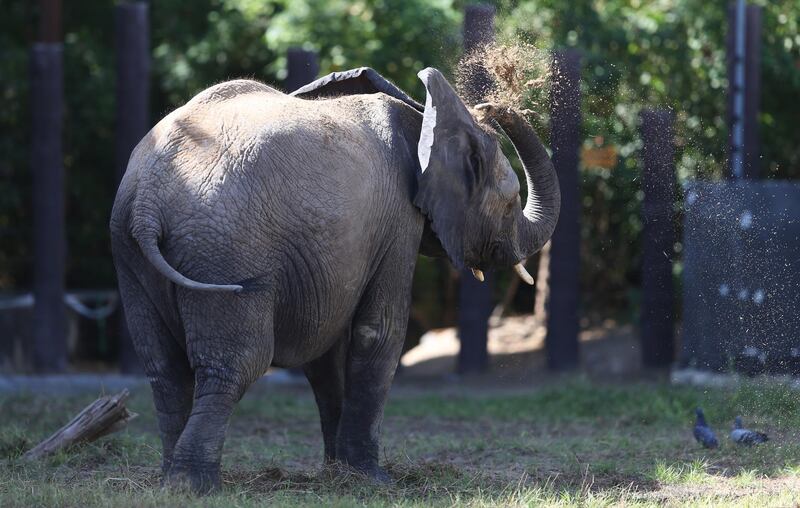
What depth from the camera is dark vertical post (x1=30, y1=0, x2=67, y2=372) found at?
1321 centimetres

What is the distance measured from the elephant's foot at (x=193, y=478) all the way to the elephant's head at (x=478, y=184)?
177 centimetres

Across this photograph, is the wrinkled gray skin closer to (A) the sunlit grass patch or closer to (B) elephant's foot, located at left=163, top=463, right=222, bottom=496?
(B) elephant's foot, located at left=163, top=463, right=222, bottom=496

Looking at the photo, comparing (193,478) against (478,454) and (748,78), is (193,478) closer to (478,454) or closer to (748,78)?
(478,454)

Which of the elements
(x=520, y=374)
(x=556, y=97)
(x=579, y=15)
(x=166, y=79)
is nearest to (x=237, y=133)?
(x=556, y=97)

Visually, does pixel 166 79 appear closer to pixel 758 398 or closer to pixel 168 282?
pixel 758 398

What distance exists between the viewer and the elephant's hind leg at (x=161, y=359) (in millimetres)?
6320

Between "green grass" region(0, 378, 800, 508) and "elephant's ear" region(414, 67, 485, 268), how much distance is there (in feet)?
4.36

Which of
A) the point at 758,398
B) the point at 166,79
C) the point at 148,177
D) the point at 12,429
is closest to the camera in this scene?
the point at 148,177

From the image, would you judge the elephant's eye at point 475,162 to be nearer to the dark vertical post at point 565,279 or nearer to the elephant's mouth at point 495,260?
the elephant's mouth at point 495,260

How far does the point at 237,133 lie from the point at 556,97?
3.28m

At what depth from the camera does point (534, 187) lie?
25.6 feet

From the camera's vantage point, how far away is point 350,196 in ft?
21.0

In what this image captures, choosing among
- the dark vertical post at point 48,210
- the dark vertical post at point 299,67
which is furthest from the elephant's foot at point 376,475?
the dark vertical post at point 48,210

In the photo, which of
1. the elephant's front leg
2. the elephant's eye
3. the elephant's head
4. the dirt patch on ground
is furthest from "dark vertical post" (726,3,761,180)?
the elephant's front leg
